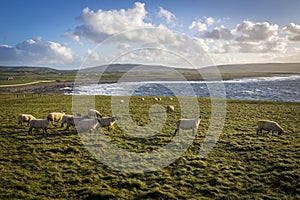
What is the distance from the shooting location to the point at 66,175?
1086 centimetres

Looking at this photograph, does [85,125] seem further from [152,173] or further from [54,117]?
[152,173]

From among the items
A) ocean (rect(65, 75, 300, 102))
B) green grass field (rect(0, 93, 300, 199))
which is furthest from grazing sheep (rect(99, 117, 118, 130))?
ocean (rect(65, 75, 300, 102))

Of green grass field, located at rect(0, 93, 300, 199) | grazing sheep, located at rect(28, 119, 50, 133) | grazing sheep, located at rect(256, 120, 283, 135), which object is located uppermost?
grazing sheep, located at rect(28, 119, 50, 133)

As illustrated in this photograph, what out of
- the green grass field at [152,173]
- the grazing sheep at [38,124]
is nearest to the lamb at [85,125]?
the green grass field at [152,173]

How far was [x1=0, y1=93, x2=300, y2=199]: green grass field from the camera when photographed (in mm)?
9509

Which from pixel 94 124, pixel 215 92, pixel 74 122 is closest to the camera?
pixel 94 124

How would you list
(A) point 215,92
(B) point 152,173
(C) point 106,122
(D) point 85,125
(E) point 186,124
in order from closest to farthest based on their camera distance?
(B) point 152,173 < (D) point 85,125 < (E) point 186,124 < (C) point 106,122 < (A) point 215,92

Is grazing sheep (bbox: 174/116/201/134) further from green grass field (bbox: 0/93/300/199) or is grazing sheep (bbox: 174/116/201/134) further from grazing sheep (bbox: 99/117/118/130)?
grazing sheep (bbox: 99/117/118/130)

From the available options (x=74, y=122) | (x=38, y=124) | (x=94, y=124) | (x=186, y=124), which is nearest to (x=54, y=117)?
(x=38, y=124)

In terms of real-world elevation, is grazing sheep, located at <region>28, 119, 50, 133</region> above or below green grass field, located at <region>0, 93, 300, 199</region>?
above

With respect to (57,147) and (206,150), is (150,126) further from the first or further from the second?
(57,147)

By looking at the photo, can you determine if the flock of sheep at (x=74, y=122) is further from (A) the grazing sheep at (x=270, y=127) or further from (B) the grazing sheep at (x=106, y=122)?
(A) the grazing sheep at (x=270, y=127)

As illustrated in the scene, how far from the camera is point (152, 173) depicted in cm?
1141

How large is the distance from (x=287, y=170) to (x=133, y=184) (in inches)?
322
